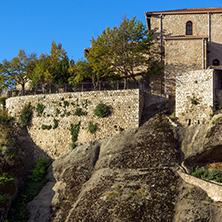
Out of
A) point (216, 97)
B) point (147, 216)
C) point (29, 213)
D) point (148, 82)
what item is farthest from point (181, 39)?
point (29, 213)

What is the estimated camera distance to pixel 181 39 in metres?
34.0

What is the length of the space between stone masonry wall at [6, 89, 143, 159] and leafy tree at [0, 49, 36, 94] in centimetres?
515

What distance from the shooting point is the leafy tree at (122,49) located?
33750 millimetres

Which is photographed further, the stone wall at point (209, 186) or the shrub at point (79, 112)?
the shrub at point (79, 112)

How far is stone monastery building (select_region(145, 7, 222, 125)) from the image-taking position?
28.3 metres

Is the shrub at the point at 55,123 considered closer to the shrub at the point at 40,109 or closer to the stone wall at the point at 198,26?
the shrub at the point at 40,109

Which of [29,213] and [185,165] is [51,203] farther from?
[185,165]

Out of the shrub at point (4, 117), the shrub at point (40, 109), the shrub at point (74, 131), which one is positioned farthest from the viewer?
the shrub at point (4, 117)

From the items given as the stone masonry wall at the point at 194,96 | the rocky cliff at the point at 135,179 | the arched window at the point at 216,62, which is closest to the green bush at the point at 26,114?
the rocky cliff at the point at 135,179

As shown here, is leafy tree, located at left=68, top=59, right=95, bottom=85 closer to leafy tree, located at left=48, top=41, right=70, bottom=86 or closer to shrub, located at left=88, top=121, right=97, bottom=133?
leafy tree, located at left=48, top=41, right=70, bottom=86

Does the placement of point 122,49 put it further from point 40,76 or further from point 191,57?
point 40,76

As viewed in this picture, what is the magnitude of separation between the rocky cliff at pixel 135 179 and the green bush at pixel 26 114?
6.74m

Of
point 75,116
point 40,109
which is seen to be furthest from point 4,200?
point 40,109

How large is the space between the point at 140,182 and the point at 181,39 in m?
18.8
